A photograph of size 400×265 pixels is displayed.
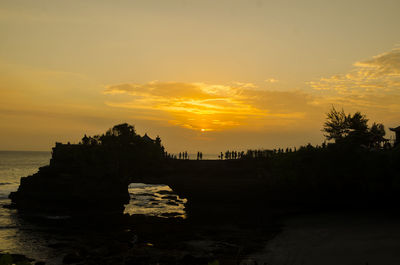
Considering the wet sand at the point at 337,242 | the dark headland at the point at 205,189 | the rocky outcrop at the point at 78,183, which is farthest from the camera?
the rocky outcrop at the point at 78,183

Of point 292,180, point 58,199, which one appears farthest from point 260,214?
point 58,199

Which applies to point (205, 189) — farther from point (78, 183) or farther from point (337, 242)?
point (337, 242)

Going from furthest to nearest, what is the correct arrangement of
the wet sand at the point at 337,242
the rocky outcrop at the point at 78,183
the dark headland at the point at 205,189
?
the rocky outcrop at the point at 78,183, the dark headland at the point at 205,189, the wet sand at the point at 337,242

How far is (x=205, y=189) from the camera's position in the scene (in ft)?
207

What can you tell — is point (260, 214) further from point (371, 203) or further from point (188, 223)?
point (371, 203)

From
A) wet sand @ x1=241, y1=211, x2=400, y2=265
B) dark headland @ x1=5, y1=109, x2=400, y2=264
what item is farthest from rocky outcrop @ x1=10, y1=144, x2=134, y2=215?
wet sand @ x1=241, y1=211, x2=400, y2=265

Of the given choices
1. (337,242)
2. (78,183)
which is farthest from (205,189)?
(337,242)

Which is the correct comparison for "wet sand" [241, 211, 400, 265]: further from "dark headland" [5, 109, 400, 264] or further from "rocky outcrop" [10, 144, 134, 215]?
"rocky outcrop" [10, 144, 134, 215]

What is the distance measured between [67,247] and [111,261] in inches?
314

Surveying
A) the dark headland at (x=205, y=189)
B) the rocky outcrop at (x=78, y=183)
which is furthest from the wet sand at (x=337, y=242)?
the rocky outcrop at (x=78, y=183)

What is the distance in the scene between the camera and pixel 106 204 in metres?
63.2

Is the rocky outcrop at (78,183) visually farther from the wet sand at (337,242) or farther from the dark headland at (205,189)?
the wet sand at (337,242)

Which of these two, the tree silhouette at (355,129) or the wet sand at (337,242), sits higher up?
the tree silhouette at (355,129)

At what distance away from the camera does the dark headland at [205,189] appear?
34.8 m
